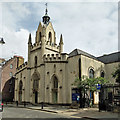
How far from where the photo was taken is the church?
25.7 metres

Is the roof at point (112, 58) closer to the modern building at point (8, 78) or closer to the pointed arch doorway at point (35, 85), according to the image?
the pointed arch doorway at point (35, 85)

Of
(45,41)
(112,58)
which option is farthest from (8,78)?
(112,58)

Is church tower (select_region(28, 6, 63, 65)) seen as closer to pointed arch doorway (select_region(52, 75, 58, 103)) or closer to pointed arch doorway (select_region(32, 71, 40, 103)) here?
pointed arch doorway (select_region(32, 71, 40, 103))

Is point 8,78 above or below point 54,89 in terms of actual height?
above

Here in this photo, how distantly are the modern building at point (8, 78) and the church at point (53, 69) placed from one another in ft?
26.2

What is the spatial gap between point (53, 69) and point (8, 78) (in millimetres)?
20721

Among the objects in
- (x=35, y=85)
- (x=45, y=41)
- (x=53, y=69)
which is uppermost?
(x=45, y=41)

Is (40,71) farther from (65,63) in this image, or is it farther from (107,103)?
(107,103)

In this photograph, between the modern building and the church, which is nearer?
the church

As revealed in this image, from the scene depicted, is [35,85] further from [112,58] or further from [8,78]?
[112,58]

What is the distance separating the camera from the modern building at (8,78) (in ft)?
137

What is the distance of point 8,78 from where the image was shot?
43.3m

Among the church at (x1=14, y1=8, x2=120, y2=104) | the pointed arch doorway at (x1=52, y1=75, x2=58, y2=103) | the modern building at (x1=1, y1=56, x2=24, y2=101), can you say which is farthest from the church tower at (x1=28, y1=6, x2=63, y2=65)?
the modern building at (x1=1, y1=56, x2=24, y2=101)

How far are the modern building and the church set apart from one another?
7.98 meters
